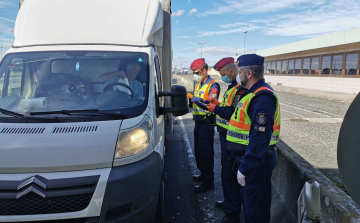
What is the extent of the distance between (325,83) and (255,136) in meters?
26.8

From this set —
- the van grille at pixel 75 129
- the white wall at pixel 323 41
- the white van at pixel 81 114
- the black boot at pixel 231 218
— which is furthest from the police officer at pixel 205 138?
the white wall at pixel 323 41

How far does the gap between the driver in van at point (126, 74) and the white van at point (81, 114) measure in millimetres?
13

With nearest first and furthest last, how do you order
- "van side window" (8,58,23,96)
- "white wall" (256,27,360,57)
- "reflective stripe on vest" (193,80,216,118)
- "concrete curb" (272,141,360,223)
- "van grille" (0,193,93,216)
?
1. "concrete curb" (272,141,360,223)
2. "van grille" (0,193,93,216)
3. "van side window" (8,58,23,96)
4. "reflective stripe on vest" (193,80,216,118)
5. "white wall" (256,27,360,57)

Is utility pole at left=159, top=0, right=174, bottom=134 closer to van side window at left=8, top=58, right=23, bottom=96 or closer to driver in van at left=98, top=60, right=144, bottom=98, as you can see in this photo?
driver in van at left=98, top=60, right=144, bottom=98

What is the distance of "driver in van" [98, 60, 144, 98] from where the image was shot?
349 centimetres

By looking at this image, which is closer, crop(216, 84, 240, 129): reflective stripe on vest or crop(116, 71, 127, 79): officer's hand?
crop(116, 71, 127, 79): officer's hand

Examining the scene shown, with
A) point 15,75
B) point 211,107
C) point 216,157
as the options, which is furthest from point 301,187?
point 15,75

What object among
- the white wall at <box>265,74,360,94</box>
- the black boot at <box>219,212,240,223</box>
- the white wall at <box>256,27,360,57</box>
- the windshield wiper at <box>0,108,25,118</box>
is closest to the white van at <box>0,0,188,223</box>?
the windshield wiper at <box>0,108,25,118</box>

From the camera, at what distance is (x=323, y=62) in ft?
90.5

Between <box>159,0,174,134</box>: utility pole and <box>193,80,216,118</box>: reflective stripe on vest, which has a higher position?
<box>159,0,174,134</box>: utility pole

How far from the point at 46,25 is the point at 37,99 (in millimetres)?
1268

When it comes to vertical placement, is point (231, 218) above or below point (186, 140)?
above

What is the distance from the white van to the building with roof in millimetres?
22557

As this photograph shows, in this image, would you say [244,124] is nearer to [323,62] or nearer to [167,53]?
[167,53]
